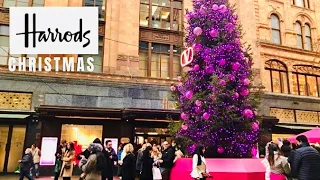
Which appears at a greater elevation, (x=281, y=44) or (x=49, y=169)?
(x=281, y=44)

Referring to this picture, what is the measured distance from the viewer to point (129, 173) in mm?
8898

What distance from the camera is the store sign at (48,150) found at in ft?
49.8

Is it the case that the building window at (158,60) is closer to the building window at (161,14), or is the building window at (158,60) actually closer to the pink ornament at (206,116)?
the building window at (161,14)

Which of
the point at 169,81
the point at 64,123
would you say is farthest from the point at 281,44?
the point at 64,123

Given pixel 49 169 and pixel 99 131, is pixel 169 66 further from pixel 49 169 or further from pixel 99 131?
pixel 49 169

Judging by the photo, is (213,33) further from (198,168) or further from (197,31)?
(198,168)

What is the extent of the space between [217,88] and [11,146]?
13268mm

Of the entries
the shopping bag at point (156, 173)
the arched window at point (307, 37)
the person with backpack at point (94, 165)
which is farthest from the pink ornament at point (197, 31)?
the arched window at point (307, 37)

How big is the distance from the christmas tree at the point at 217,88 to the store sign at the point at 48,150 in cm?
838

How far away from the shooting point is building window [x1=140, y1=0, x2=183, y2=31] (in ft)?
67.1

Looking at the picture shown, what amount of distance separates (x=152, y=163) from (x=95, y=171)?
3.66 metres

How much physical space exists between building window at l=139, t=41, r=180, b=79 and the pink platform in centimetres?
1126

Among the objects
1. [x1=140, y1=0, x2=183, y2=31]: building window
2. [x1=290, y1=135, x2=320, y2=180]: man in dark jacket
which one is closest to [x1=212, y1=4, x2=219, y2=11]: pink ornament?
[x1=290, y1=135, x2=320, y2=180]: man in dark jacket

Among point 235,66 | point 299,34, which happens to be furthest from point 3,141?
point 299,34
